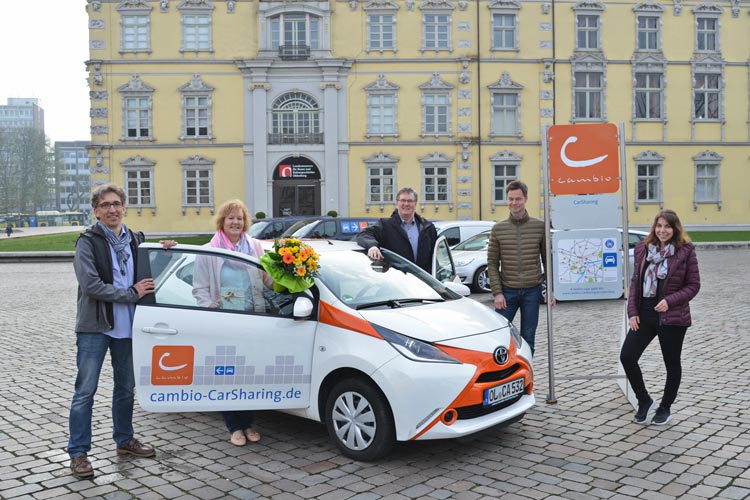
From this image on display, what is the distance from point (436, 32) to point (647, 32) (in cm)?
1152

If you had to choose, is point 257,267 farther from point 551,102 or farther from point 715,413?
point 551,102

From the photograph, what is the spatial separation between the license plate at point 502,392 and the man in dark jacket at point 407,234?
7.77 feet

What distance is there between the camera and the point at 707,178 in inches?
1535

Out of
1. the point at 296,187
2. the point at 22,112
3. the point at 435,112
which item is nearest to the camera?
the point at 296,187

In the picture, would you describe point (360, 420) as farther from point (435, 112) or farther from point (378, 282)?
point (435, 112)

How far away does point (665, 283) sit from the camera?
6125 millimetres

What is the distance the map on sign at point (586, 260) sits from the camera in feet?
24.4

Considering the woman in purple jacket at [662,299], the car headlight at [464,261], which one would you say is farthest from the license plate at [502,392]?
the car headlight at [464,261]

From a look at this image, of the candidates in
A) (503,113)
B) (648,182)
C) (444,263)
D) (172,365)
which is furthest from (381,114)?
(172,365)

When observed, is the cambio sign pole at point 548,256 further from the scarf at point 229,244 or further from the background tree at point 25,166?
the background tree at point 25,166

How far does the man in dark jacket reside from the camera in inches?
302

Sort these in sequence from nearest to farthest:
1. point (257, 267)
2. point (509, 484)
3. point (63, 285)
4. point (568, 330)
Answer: point (509, 484) < point (257, 267) < point (568, 330) < point (63, 285)

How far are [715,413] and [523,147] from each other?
32428 millimetres

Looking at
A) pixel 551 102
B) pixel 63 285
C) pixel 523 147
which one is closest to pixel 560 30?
pixel 551 102
